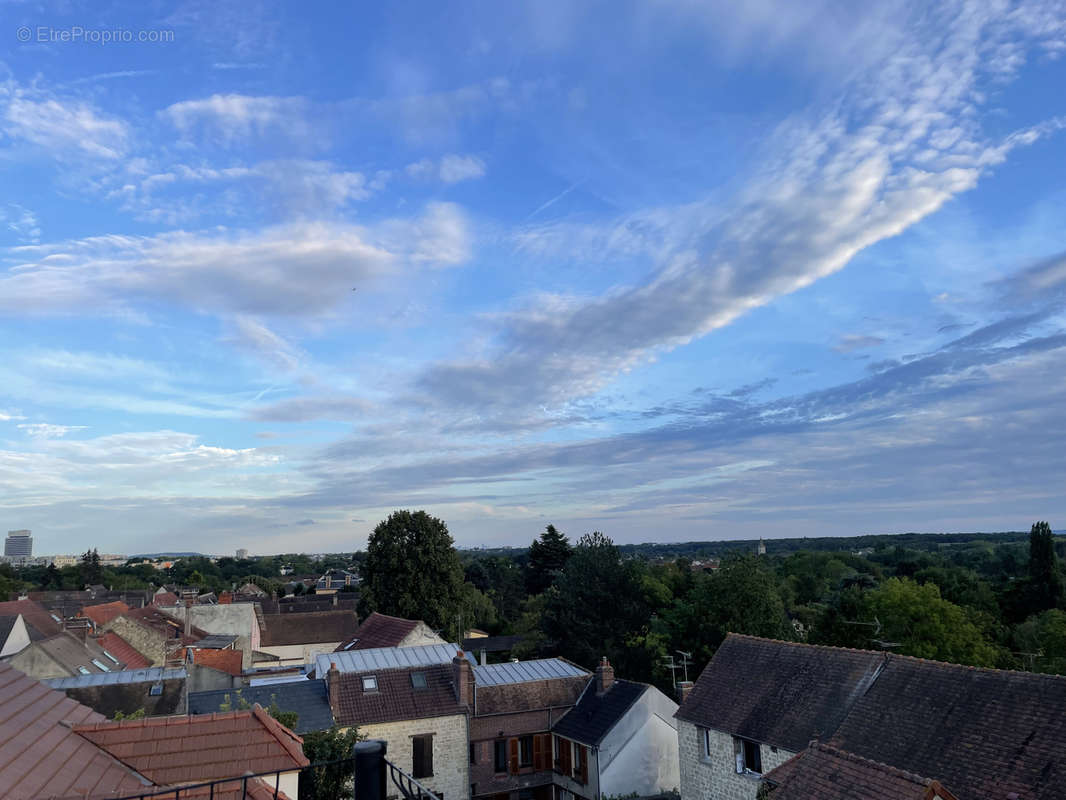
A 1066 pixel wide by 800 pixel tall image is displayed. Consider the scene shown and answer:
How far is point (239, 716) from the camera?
10.6 metres

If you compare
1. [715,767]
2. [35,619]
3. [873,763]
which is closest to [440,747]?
[715,767]

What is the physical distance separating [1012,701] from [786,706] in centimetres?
610

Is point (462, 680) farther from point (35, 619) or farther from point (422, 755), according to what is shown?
point (35, 619)

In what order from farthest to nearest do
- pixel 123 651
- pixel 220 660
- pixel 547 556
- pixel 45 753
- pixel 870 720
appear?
pixel 547 556 → pixel 123 651 → pixel 220 660 → pixel 870 720 → pixel 45 753

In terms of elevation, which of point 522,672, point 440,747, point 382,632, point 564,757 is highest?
point 382,632

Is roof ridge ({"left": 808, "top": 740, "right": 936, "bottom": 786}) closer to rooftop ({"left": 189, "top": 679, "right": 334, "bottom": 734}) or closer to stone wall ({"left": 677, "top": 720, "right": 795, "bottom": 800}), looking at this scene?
stone wall ({"left": 677, "top": 720, "right": 795, "bottom": 800})

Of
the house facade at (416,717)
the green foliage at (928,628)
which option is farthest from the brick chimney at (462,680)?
the green foliage at (928,628)

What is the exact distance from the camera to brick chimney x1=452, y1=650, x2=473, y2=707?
27.1 m

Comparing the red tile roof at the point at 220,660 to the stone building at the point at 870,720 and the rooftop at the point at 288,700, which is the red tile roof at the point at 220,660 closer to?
the rooftop at the point at 288,700

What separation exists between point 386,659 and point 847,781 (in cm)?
2065

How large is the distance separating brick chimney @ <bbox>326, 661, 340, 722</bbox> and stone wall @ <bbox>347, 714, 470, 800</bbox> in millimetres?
1246

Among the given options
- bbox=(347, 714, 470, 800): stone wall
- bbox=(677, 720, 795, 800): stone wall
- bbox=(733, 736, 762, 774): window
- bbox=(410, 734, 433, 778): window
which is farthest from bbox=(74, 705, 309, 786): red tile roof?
bbox=(410, 734, 433, 778): window

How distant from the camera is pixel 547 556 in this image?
77375mm

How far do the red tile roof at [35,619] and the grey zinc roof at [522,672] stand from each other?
34.7 meters
